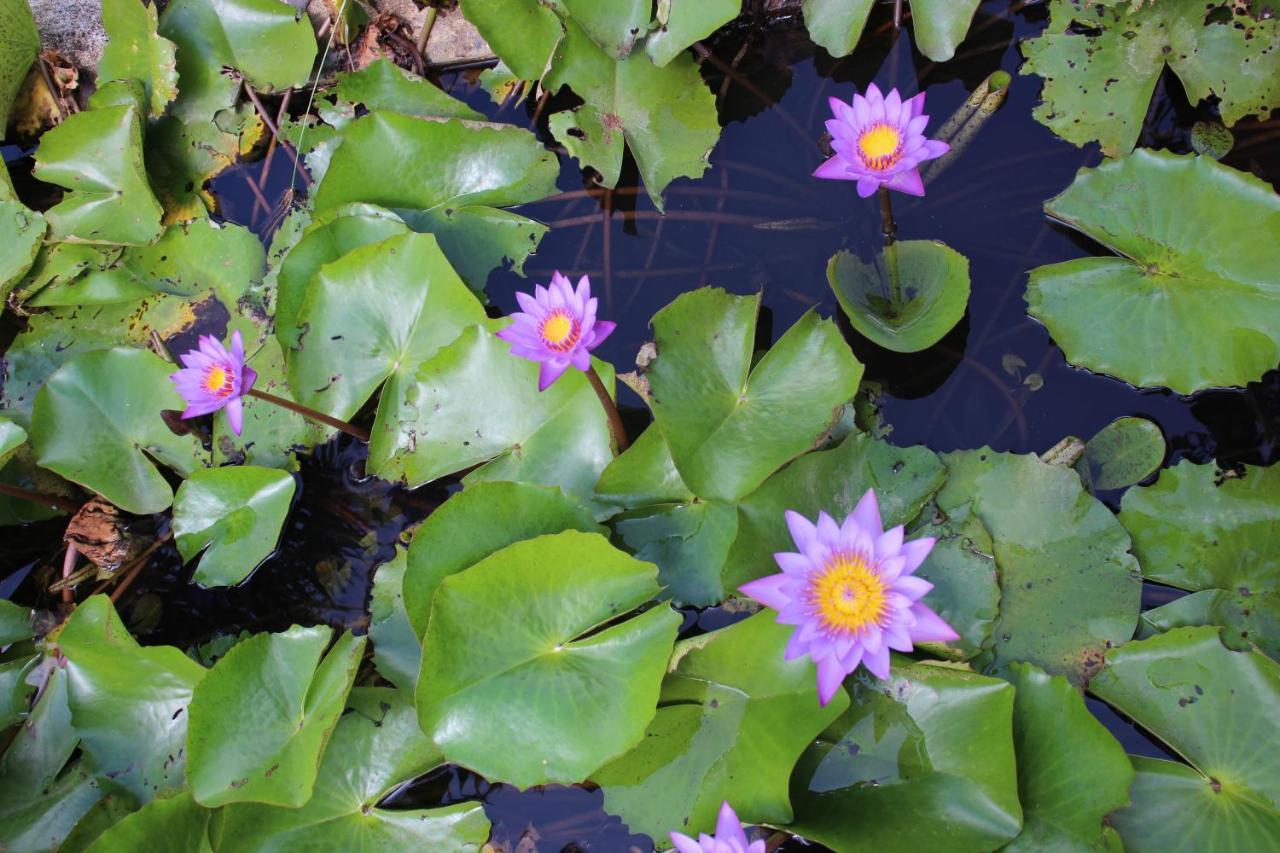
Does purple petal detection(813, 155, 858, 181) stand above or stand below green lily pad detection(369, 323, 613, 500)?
above

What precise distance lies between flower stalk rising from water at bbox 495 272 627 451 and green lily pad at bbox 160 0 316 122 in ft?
5.65

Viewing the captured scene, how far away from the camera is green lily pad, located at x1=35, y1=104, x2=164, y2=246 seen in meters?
3.10

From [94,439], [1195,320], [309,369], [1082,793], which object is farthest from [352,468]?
[1195,320]

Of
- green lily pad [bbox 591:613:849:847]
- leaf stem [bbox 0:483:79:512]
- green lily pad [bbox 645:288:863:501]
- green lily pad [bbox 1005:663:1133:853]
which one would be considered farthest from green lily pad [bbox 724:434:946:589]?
leaf stem [bbox 0:483:79:512]

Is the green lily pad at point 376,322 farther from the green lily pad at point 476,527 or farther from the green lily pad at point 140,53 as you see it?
the green lily pad at point 140,53

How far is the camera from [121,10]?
3193 millimetres

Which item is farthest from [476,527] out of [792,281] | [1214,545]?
[1214,545]

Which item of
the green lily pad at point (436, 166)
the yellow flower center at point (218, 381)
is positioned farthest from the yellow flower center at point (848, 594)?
the green lily pad at point (436, 166)

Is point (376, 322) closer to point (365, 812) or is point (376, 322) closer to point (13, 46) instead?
point (365, 812)

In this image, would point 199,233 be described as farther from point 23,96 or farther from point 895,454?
point 895,454

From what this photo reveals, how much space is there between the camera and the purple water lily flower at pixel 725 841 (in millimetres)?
1693

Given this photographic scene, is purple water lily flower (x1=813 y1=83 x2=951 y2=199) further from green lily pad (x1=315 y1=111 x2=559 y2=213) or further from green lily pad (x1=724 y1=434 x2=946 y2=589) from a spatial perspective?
green lily pad (x1=315 y1=111 x2=559 y2=213)

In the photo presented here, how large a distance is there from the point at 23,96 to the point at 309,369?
2074 mm

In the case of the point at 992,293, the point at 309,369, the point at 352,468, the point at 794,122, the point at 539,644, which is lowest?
the point at 352,468
